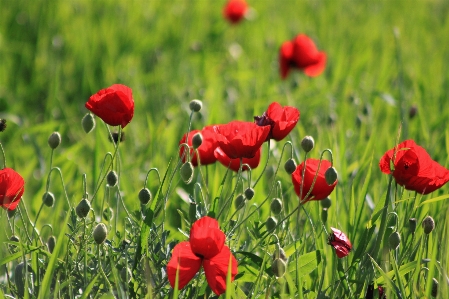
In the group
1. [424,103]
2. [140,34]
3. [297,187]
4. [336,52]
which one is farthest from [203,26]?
[297,187]

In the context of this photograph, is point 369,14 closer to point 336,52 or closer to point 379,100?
point 336,52

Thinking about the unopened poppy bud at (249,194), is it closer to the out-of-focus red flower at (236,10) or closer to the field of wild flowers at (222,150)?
the field of wild flowers at (222,150)

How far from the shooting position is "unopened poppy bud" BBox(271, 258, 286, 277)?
1039 mm

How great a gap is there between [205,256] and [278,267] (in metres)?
0.11

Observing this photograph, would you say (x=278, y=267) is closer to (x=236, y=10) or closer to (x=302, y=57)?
(x=302, y=57)

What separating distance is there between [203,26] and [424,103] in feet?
5.16

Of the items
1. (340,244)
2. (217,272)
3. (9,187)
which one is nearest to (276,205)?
(340,244)

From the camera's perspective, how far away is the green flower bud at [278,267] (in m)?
1.04

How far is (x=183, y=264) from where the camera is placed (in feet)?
3.31

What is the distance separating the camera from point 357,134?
2.27 meters

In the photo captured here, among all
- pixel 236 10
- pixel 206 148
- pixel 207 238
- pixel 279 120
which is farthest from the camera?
pixel 236 10

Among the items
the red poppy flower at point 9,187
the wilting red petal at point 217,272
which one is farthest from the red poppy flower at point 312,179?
the red poppy flower at point 9,187

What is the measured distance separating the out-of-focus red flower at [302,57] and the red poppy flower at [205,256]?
1751 mm

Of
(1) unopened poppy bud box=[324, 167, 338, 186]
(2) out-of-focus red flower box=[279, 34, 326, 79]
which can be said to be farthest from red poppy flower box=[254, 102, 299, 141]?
(2) out-of-focus red flower box=[279, 34, 326, 79]
